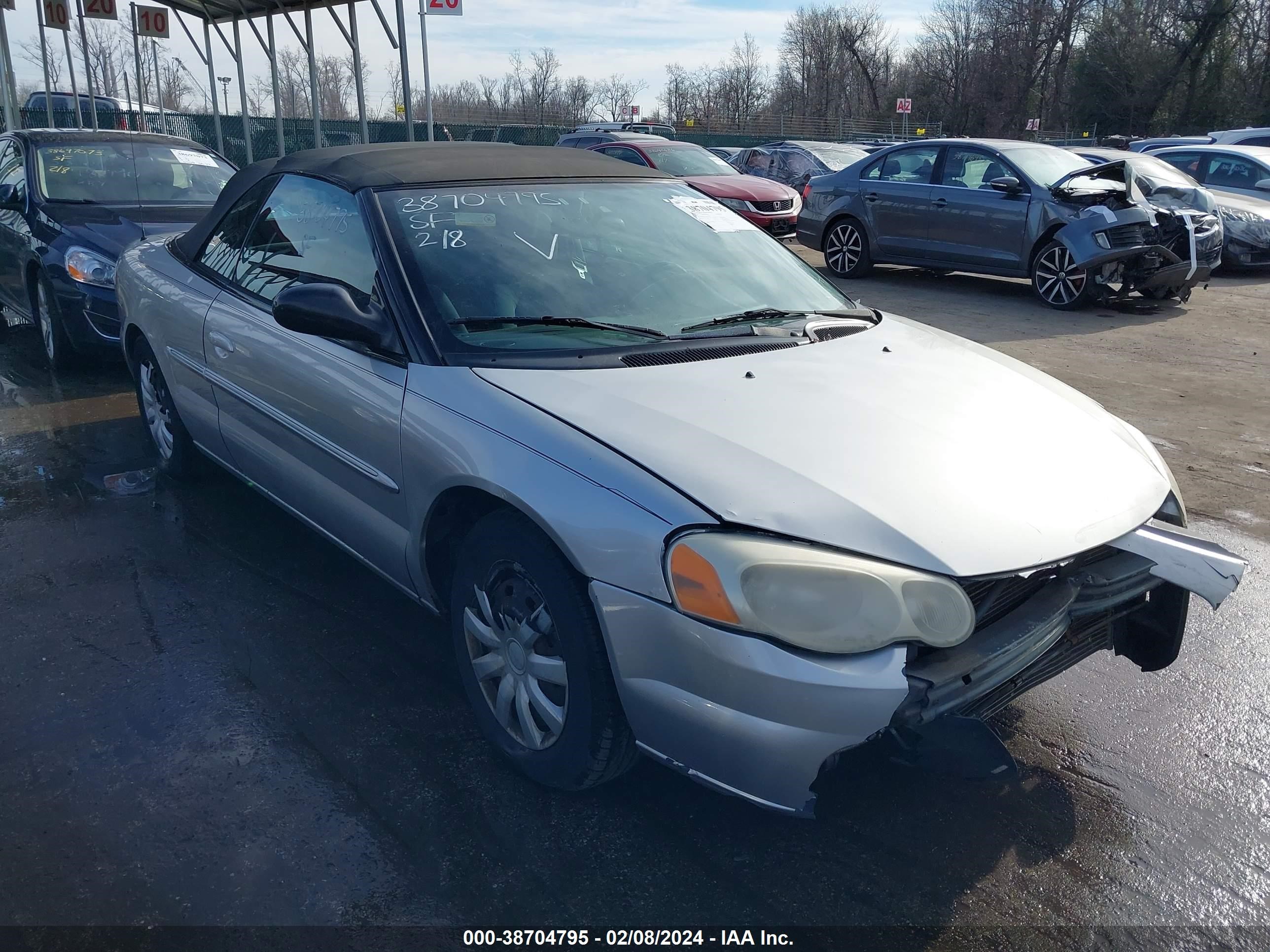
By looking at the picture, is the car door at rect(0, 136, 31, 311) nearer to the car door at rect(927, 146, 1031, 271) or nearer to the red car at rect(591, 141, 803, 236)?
the red car at rect(591, 141, 803, 236)

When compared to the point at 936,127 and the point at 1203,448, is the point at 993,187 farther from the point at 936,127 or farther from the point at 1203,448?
the point at 936,127

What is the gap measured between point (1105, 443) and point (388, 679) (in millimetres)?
2290

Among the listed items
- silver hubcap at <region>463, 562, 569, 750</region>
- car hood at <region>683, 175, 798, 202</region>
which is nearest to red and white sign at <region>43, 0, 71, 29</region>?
car hood at <region>683, 175, 798, 202</region>

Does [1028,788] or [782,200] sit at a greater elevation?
[782,200]

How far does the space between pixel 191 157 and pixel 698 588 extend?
7582mm

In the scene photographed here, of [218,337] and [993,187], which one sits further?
[993,187]

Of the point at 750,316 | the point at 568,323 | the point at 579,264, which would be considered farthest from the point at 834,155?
the point at 568,323

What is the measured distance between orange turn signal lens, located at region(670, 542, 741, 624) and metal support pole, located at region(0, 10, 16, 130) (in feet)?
54.8

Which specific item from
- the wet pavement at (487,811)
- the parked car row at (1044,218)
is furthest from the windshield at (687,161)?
the wet pavement at (487,811)

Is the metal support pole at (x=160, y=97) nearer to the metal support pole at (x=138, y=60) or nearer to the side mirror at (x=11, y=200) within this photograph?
the metal support pole at (x=138, y=60)

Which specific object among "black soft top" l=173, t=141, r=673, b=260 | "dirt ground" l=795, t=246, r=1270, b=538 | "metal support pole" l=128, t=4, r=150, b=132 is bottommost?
"dirt ground" l=795, t=246, r=1270, b=538

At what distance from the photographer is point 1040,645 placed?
242 cm

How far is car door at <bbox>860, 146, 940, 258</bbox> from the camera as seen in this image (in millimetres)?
11477

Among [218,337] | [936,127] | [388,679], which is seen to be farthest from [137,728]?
[936,127]
